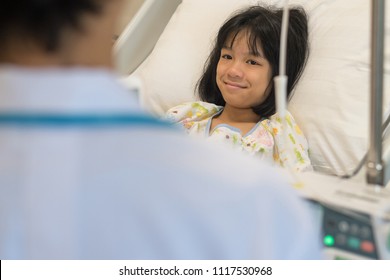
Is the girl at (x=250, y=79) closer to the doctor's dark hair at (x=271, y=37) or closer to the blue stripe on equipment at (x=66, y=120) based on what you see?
the doctor's dark hair at (x=271, y=37)

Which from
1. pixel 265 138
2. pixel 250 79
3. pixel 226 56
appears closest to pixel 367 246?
pixel 265 138

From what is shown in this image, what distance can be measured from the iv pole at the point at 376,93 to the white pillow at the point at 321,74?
54 cm

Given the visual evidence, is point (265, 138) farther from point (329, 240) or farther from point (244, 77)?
point (329, 240)

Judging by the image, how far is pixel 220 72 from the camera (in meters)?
1.73

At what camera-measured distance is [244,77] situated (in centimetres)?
167

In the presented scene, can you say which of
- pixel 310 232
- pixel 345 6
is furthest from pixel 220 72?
pixel 310 232

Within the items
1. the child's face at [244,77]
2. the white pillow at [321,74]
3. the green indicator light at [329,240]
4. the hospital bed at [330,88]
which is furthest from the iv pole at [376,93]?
the child's face at [244,77]

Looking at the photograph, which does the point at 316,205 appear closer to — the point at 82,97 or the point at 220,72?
the point at 82,97

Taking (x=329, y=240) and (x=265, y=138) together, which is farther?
(x=265, y=138)

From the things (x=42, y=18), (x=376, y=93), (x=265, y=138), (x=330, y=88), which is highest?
(x=42, y=18)

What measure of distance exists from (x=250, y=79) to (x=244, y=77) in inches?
0.8

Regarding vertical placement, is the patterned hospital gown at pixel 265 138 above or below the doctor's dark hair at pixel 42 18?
below

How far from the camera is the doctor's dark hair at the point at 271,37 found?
168cm

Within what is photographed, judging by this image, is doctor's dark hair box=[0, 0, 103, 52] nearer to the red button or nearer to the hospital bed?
the hospital bed
